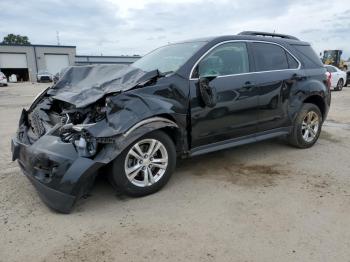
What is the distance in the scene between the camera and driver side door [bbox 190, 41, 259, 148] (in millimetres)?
4098

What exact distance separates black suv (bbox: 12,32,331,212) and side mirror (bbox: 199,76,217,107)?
0.5 inches

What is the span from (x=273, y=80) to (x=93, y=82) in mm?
2604

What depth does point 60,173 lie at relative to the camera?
3.20m

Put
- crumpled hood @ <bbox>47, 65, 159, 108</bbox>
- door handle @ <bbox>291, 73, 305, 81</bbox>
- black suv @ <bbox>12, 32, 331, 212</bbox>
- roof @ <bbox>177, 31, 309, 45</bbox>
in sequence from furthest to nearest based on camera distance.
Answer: door handle @ <bbox>291, 73, 305, 81</bbox>, roof @ <bbox>177, 31, 309, 45</bbox>, crumpled hood @ <bbox>47, 65, 159, 108</bbox>, black suv @ <bbox>12, 32, 331, 212</bbox>

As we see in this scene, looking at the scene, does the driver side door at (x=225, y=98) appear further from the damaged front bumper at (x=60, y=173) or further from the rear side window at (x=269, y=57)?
the damaged front bumper at (x=60, y=173)

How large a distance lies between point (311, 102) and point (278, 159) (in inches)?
53.0

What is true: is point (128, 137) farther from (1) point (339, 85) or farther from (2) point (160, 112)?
(1) point (339, 85)

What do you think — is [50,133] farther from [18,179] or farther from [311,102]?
[311,102]

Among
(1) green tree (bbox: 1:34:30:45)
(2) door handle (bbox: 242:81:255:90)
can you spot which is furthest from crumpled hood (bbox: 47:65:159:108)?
(1) green tree (bbox: 1:34:30:45)

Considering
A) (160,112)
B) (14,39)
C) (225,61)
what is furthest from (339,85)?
(14,39)

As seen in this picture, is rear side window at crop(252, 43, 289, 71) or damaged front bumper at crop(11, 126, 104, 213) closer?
damaged front bumper at crop(11, 126, 104, 213)

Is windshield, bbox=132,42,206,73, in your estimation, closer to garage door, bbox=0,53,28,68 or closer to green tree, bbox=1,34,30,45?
garage door, bbox=0,53,28,68

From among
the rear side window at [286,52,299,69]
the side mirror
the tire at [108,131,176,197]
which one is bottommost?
the tire at [108,131,176,197]

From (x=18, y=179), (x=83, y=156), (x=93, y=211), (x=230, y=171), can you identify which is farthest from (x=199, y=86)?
(x=18, y=179)
